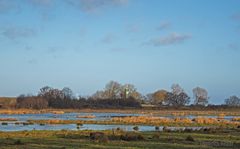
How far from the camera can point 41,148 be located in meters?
28.4

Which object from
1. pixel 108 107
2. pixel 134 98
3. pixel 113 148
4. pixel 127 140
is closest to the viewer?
pixel 113 148

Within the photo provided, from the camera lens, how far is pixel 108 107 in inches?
7077

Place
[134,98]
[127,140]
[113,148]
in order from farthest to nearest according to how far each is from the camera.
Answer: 1. [134,98]
2. [127,140]
3. [113,148]

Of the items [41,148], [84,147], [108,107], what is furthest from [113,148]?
[108,107]

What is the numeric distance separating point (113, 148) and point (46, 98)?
16051cm

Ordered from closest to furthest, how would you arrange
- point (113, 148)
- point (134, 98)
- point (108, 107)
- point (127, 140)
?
point (113, 148) → point (127, 140) → point (108, 107) → point (134, 98)

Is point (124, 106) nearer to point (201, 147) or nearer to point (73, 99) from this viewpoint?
point (73, 99)

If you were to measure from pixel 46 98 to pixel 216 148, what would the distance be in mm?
162072

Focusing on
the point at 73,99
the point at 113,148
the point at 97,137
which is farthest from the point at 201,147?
the point at 73,99

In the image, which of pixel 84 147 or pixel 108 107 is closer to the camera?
pixel 84 147

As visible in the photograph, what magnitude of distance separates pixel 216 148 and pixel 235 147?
1.82 meters

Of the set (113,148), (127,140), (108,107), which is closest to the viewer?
(113,148)

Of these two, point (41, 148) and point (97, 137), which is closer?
point (41, 148)

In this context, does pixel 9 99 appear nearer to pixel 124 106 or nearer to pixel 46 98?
pixel 46 98
